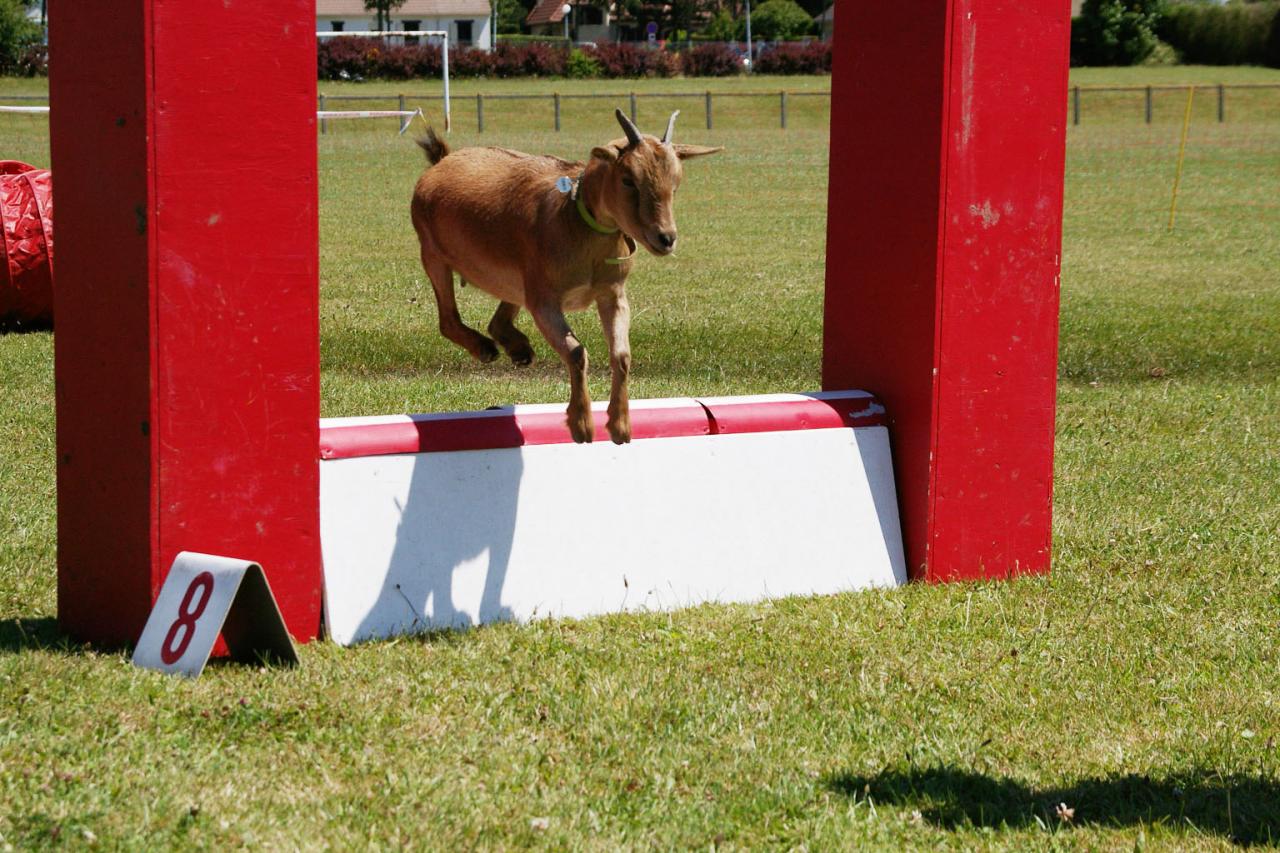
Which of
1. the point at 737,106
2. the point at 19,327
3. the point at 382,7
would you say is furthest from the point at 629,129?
the point at 382,7

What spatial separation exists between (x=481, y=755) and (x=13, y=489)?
388cm

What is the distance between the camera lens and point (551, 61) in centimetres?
6781

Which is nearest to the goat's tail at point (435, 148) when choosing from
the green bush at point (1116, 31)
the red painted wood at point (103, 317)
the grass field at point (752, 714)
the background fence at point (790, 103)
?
the red painted wood at point (103, 317)

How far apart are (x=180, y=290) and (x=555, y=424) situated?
1.49 metres

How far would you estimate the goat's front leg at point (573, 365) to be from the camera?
5.45 m

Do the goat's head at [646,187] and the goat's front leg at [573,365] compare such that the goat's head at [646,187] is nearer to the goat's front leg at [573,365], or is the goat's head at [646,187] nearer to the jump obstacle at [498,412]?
the goat's front leg at [573,365]

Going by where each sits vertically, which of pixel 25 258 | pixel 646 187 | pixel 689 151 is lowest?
pixel 25 258

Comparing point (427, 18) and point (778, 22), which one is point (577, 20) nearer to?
point (427, 18)

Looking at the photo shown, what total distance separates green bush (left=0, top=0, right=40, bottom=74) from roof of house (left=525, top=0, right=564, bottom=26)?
56592 mm

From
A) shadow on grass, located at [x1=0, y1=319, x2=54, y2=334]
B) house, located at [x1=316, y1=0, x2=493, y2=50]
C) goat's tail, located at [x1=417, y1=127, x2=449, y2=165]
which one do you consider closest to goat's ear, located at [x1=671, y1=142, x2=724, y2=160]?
goat's tail, located at [x1=417, y1=127, x2=449, y2=165]

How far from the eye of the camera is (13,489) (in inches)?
288

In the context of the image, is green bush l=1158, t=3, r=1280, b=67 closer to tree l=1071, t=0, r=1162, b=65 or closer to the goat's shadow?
tree l=1071, t=0, r=1162, b=65

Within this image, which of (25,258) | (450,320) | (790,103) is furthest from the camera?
(790,103)

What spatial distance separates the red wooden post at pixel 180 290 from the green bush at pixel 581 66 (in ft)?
212
